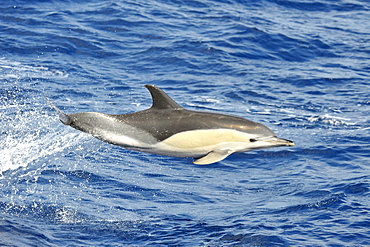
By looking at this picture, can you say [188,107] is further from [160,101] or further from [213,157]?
[213,157]

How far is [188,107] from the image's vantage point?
14.3 metres

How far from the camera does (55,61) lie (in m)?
17.2

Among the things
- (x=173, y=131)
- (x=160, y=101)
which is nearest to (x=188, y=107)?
(x=160, y=101)

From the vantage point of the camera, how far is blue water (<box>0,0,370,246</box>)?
28.9 ft

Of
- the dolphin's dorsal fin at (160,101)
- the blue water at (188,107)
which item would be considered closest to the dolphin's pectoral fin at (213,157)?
the dolphin's dorsal fin at (160,101)

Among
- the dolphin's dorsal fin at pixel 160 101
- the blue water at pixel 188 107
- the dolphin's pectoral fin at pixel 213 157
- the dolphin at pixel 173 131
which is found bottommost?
the blue water at pixel 188 107

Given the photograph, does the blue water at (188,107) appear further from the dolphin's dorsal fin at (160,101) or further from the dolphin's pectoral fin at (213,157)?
the dolphin's dorsal fin at (160,101)

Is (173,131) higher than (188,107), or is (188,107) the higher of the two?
(173,131)

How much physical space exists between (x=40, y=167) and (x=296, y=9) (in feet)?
55.6

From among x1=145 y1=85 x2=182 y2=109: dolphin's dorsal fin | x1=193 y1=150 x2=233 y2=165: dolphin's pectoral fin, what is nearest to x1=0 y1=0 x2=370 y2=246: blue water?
x1=193 y1=150 x2=233 y2=165: dolphin's pectoral fin

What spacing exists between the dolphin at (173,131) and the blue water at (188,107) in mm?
1617

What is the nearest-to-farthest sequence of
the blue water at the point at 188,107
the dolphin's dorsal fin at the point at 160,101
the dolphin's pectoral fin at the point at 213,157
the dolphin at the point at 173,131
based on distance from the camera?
the dolphin's pectoral fin at the point at 213,157, the dolphin at the point at 173,131, the dolphin's dorsal fin at the point at 160,101, the blue water at the point at 188,107

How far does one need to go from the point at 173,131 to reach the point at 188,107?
23.6ft

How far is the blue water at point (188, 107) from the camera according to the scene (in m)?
8.82
